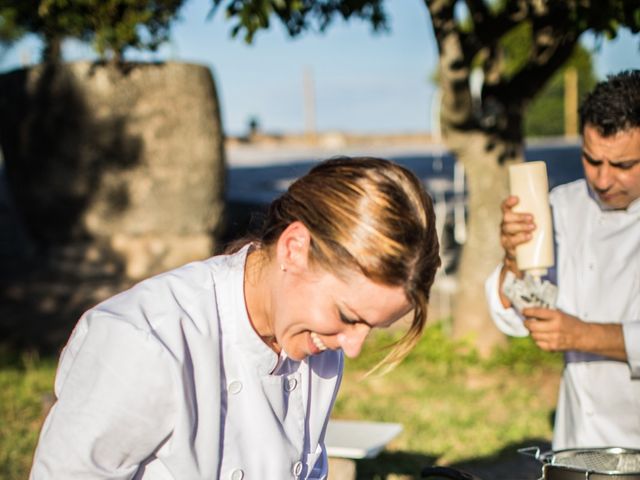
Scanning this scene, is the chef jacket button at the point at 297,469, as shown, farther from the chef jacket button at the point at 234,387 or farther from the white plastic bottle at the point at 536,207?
the white plastic bottle at the point at 536,207

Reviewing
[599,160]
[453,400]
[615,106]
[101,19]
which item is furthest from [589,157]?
[101,19]

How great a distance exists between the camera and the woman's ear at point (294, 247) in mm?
1808

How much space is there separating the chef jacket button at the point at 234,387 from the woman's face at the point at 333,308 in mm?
150

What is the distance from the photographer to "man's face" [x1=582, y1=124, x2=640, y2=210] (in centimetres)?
275

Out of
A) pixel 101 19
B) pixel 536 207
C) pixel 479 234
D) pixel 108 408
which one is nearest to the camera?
pixel 108 408

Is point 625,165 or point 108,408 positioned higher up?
point 625,165

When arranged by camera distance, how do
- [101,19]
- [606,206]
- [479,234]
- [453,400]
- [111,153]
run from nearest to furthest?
[606,206]
[453,400]
[479,234]
[101,19]
[111,153]

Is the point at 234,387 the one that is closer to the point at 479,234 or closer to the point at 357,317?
the point at 357,317

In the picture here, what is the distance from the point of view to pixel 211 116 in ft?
29.8

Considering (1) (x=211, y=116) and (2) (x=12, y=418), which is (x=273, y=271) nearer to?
(2) (x=12, y=418)

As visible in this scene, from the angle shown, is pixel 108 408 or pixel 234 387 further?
pixel 234 387

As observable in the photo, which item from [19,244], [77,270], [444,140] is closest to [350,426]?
[444,140]

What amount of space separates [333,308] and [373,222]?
20cm

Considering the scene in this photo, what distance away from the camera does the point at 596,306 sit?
117 inches
